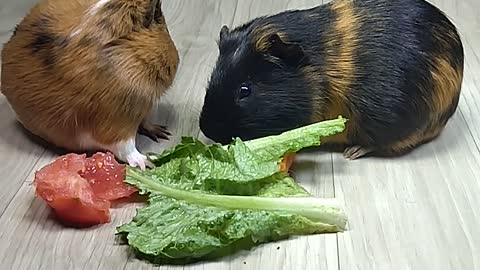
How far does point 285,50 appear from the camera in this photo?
1496mm

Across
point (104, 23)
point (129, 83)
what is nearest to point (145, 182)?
point (129, 83)

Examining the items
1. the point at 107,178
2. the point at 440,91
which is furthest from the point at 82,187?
the point at 440,91

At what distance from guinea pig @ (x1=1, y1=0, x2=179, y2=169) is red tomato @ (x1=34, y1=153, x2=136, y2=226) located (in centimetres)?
9

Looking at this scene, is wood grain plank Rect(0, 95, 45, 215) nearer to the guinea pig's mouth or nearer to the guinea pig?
the guinea pig

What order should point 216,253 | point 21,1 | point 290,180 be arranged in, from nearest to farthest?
1. point 216,253
2. point 290,180
3. point 21,1

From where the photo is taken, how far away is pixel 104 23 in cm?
151

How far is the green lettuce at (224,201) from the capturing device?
4.24 ft

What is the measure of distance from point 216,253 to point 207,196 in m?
0.10

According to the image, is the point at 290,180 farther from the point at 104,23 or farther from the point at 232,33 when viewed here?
the point at 104,23

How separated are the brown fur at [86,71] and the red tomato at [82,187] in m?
0.09

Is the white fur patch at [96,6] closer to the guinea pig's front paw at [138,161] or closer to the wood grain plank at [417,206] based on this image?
the guinea pig's front paw at [138,161]

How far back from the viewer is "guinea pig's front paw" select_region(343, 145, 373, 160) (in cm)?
160

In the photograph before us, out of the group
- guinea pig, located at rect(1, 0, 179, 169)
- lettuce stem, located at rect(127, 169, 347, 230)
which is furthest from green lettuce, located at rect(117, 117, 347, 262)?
guinea pig, located at rect(1, 0, 179, 169)

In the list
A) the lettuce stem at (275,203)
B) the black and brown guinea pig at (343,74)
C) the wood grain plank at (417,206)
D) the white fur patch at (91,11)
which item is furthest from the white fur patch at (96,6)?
the wood grain plank at (417,206)
